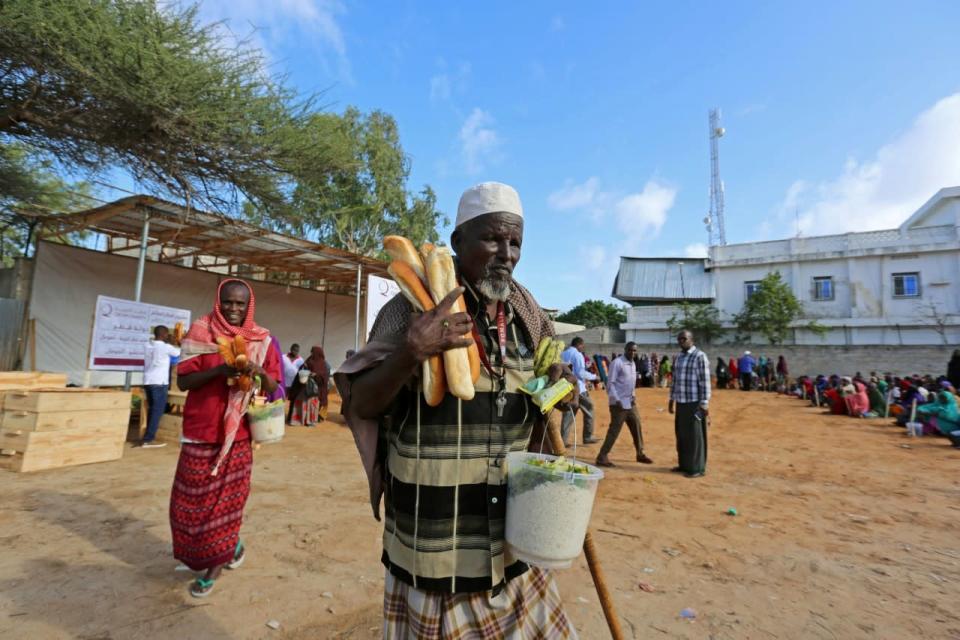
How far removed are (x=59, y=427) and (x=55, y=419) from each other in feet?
0.49

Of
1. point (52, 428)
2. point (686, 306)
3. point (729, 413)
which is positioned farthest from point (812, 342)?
point (52, 428)

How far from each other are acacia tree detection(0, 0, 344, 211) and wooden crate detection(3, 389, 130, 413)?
14.9 feet

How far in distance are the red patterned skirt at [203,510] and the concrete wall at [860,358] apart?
2658 centimetres

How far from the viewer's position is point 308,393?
11.0 meters

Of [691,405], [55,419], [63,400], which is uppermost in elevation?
[691,405]

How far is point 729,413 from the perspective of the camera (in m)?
15.6

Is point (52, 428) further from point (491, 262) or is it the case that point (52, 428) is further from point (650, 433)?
point (650, 433)

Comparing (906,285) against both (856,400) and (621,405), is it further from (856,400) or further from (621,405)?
(621,405)

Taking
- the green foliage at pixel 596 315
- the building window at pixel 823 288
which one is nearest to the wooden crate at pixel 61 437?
the building window at pixel 823 288

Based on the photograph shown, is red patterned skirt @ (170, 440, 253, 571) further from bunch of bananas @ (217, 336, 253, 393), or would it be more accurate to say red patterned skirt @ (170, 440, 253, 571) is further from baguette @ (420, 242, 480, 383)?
baguette @ (420, 242, 480, 383)

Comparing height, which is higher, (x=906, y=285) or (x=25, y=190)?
(x=906, y=285)


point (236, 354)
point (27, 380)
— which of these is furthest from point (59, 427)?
point (236, 354)

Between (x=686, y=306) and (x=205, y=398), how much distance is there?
2986cm

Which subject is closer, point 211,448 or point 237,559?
point 211,448
